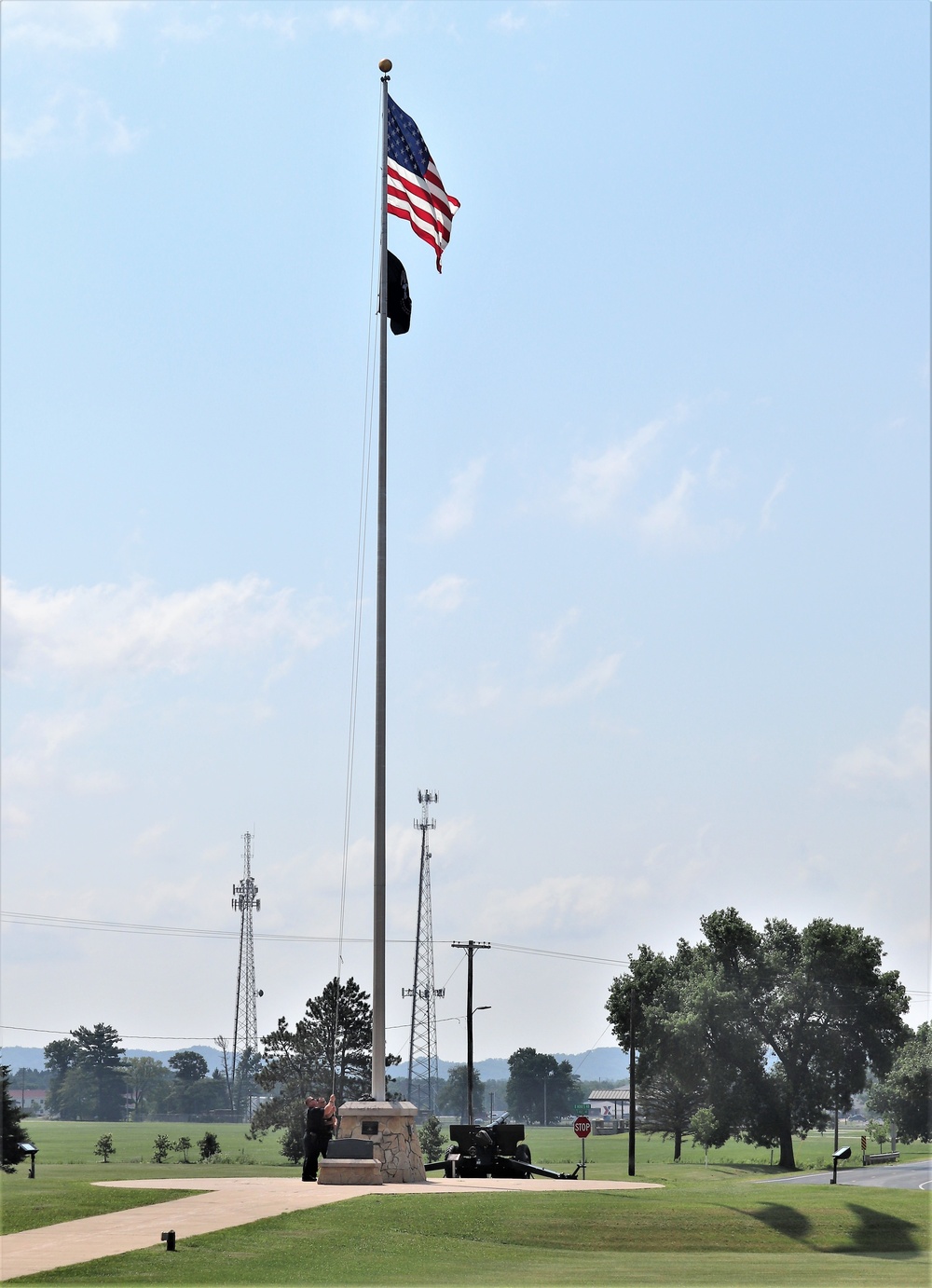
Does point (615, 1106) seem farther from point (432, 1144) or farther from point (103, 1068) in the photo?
point (432, 1144)

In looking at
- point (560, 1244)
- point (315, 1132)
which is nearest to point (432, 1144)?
point (315, 1132)

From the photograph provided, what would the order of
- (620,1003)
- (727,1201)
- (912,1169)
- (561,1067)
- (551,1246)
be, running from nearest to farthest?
1. (551,1246)
2. (727,1201)
3. (912,1169)
4. (620,1003)
5. (561,1067)

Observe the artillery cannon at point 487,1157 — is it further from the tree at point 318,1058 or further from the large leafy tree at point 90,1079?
the large leafy tree at point 90,1079

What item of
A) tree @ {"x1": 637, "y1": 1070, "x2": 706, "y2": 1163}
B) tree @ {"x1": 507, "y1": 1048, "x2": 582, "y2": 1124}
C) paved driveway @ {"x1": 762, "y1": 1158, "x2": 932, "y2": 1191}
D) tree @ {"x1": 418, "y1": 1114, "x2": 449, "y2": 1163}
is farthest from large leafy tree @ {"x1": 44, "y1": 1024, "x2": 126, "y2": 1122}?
paved driveway @ {"x1": 762, "y1": 1158, "x2": 932, "y2": 1191}

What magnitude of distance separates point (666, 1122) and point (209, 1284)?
8573 cm

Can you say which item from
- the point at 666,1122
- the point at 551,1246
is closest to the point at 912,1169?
the point at 666,1122

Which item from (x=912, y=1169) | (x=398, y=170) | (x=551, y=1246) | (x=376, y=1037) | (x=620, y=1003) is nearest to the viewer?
(x=551, y=1246)

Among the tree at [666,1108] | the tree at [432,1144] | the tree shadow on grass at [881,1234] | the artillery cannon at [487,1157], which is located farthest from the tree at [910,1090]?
the tree shadow on grass at [881,1234]

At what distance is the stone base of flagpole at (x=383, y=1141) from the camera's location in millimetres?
23641

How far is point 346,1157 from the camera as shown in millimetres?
23844

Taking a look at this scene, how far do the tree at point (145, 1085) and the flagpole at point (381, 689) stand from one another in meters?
142

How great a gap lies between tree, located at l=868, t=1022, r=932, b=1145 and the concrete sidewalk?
170 feet

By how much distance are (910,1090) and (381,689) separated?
2310 inches

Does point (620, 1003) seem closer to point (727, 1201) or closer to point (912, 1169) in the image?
point (912, 1169)
